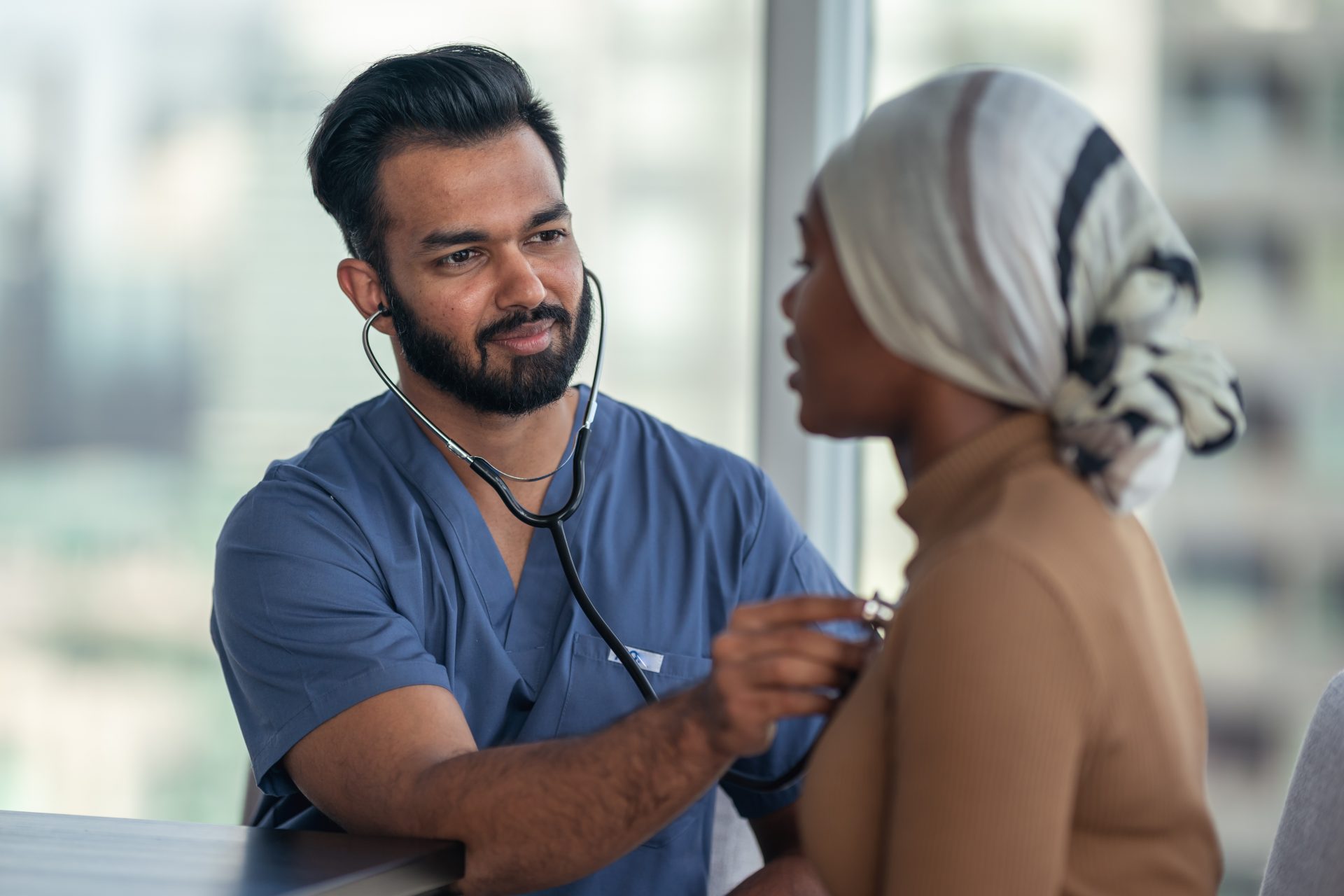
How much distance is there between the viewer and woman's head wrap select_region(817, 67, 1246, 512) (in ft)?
2.39

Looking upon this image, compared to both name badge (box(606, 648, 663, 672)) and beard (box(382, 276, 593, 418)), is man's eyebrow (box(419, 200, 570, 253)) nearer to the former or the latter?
beard (box(382, 276, 593, 418))

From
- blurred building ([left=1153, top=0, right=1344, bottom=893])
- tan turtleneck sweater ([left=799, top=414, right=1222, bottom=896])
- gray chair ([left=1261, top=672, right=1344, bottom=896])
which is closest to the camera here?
tan turtleneck sweater ([left=799, top=414, right=1222, bottom=896])

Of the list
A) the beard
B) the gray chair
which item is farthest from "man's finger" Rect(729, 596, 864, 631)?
the beard

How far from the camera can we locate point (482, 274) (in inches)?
56.2

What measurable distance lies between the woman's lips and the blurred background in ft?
2.43

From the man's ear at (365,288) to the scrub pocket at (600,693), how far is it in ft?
1.58

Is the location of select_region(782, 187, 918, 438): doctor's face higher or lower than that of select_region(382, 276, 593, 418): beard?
higher

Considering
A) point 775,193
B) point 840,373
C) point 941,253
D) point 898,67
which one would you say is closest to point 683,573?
point 840,373

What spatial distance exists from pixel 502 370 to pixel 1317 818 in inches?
35.9

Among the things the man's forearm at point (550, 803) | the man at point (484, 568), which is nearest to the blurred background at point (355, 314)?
the man at point (484, 568)


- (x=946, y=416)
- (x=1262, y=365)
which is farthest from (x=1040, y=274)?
(x=1262, y=365)

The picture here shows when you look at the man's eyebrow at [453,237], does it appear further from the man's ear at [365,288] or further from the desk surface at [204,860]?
the desk surface at [204,860]

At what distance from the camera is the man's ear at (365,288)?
1.51 m

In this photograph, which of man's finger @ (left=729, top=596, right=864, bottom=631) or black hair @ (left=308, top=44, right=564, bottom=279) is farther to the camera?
black hair @ (left=308, top=44, right=564, bottom=279)
